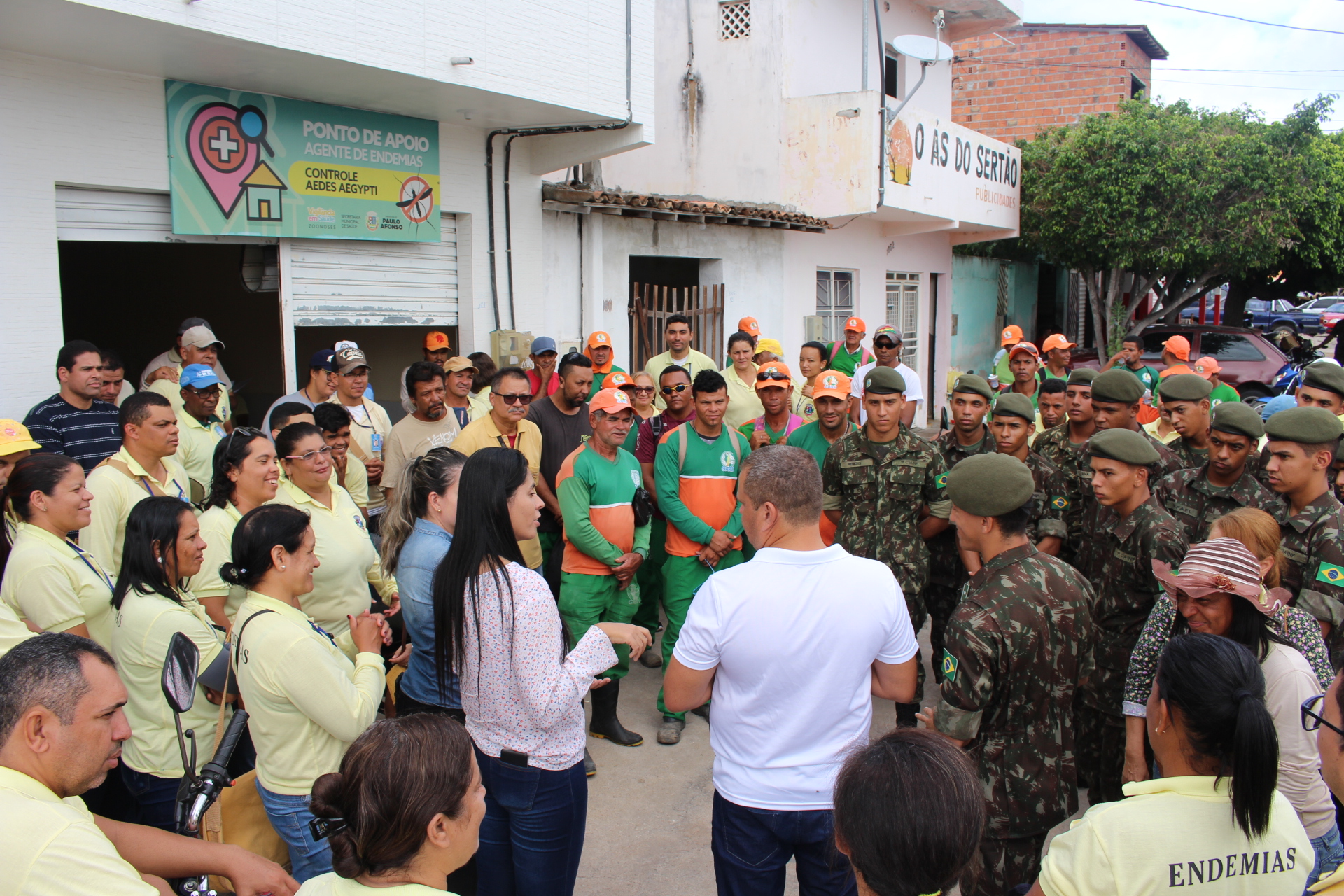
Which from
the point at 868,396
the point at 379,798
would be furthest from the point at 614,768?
the point at 379,798

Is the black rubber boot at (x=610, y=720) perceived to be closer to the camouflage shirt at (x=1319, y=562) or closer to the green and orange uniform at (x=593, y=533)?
the green and orange uniform at (x=593, y=533)

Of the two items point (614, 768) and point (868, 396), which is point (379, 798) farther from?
point (868, 396)

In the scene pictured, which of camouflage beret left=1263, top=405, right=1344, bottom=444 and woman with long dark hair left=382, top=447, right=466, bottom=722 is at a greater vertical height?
camouflage beret left=1263, top=405, right=1344, bottom=444

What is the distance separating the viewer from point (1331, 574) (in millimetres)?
3270

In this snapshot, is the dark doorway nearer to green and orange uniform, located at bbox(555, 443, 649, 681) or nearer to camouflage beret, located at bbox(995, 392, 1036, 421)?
green and orange uniform, located at bbox(555, 443, 649, 681)

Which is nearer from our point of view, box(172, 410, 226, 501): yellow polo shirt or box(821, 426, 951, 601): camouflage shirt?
box(821, 426, 951, 601): camouflage shirt

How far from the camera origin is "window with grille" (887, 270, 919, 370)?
14.9 meters

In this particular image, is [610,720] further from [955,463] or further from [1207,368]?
[1207,368]

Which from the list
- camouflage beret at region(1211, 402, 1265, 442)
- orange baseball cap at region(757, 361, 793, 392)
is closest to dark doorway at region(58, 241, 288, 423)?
orange baseball cap at region(757, 361, 793, 392)

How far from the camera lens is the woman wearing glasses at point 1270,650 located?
2.51m

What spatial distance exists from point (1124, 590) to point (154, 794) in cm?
362

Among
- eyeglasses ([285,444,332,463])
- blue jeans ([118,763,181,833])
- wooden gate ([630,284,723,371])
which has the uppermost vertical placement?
wooden gate ([630,284,723,371])

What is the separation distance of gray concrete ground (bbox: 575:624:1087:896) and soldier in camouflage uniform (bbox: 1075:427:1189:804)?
529 mm

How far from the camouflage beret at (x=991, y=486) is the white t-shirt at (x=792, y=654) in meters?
0.45
